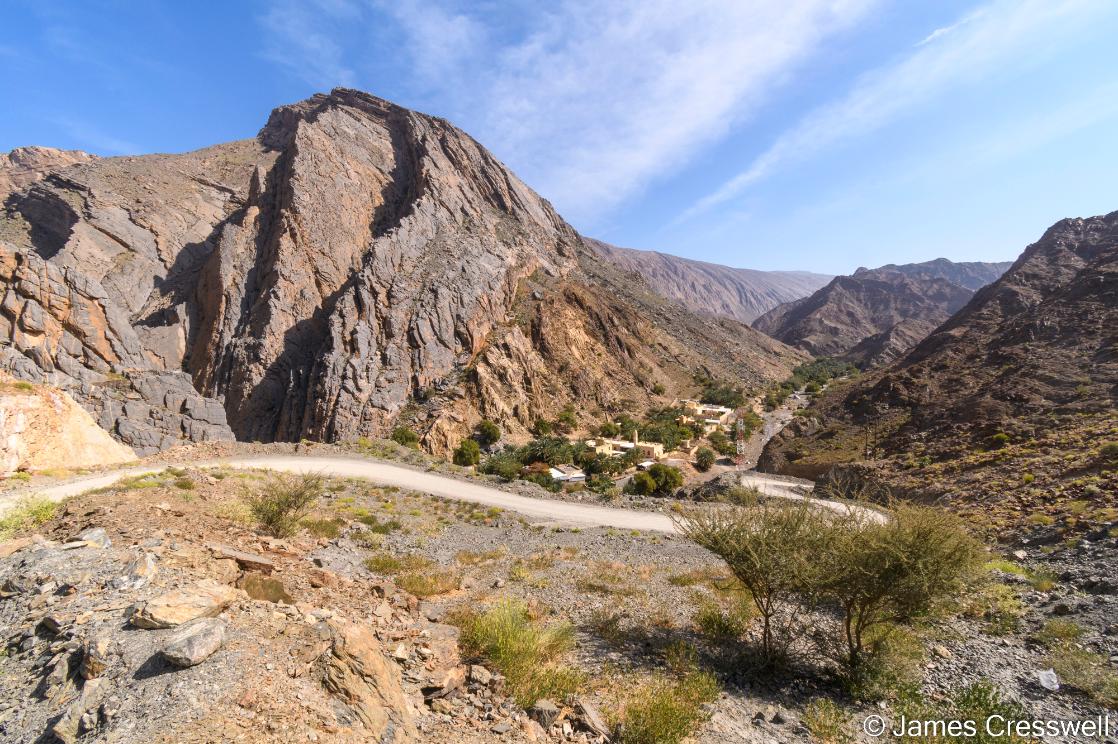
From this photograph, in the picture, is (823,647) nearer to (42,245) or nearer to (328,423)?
(328,423)

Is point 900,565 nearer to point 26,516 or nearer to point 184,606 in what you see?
point 184,606

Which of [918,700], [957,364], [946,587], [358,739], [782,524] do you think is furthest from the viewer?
[957,364]

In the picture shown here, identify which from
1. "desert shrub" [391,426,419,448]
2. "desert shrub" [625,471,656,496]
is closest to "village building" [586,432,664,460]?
"desert shrub" [625,471,656,496]

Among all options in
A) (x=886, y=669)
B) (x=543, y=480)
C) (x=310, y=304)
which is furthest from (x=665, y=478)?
(x=310, y=304)

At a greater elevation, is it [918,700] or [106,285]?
[106,285]

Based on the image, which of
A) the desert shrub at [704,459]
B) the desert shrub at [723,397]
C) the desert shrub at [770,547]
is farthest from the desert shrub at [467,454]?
the desert shrub at [723,397]

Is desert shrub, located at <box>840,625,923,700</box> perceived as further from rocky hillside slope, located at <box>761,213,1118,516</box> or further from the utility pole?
the utility pole

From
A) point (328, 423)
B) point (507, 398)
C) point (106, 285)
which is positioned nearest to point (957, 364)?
point (507, 398)
